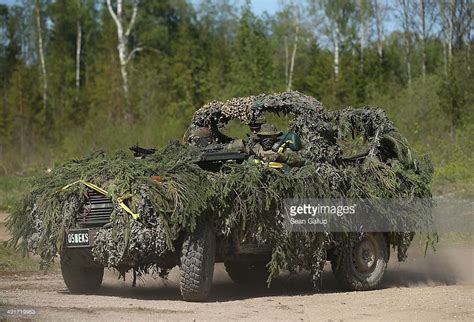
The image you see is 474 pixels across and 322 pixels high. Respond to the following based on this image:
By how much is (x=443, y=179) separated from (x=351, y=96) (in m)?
20.3

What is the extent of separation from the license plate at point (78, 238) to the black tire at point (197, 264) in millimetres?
1074

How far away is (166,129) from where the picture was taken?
107ft

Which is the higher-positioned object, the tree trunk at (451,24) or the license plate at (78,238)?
the tree trunk at (451,24)

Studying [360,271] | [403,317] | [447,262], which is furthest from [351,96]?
[403,317]

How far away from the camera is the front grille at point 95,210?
10133mm

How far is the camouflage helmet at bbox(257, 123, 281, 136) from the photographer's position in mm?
12211

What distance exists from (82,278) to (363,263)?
3715mm

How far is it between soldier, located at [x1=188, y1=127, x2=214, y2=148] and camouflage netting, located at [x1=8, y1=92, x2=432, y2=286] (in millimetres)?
877

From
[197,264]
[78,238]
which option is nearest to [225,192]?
[197,264]

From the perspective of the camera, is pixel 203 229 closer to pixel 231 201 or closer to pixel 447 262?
pixel 231 201

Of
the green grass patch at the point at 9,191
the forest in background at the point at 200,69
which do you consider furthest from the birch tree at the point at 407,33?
the green grass patch at the point at 9,191

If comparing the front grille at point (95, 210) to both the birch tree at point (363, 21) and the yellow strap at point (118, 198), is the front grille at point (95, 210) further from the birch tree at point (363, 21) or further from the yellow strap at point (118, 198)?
the birch tree at point (363, 21)

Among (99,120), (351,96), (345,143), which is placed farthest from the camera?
(351,96)

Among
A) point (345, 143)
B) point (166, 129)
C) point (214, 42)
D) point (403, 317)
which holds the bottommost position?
point (403, 317)
